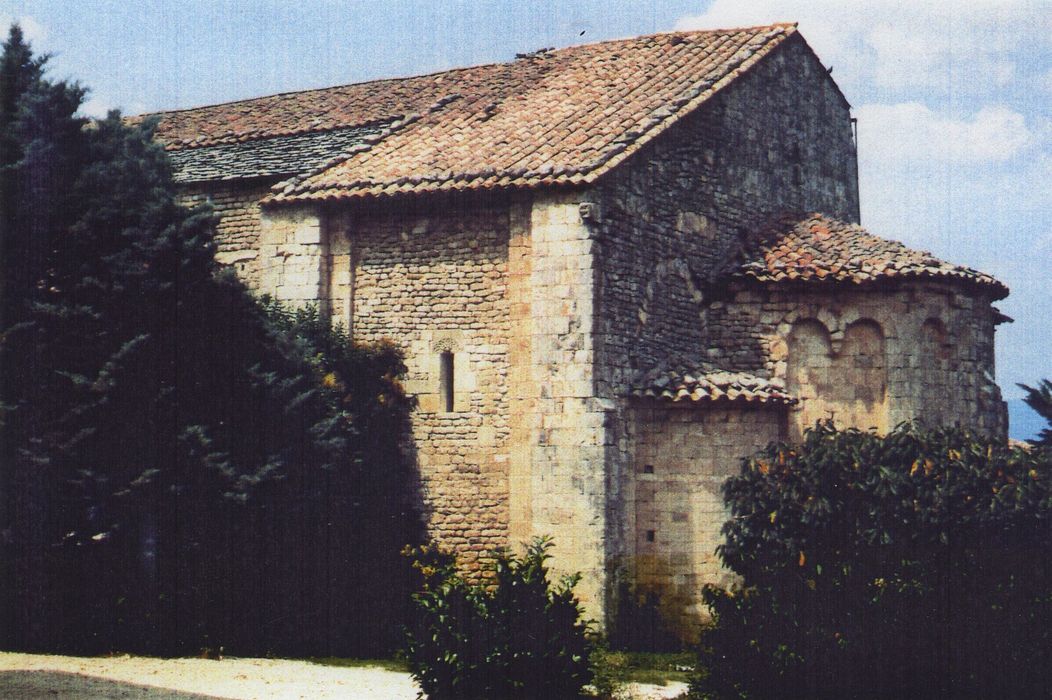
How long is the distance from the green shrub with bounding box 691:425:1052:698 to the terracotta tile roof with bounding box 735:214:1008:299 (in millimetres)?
4808

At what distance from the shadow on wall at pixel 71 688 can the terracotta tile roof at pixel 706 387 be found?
814 cm

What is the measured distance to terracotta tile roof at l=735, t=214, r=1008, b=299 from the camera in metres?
20.8

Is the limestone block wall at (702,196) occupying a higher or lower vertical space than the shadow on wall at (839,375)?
higher

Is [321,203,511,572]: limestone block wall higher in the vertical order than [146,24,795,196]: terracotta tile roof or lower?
lower

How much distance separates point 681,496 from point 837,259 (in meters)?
4.51

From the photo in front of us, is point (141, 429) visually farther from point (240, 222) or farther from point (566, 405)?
point (566, 405)

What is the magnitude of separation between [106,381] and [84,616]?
306cm

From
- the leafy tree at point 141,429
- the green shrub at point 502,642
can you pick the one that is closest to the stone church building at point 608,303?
the leafy tree at point 141,429

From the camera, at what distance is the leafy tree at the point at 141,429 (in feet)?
58.8

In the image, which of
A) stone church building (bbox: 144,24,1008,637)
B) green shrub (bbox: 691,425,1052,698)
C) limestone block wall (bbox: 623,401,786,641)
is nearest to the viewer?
green shrub (bbox: 691,425,1052,698)

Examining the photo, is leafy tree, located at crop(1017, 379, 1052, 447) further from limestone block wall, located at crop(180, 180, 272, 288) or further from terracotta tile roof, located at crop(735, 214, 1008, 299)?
limestone block wall, located at crop(180, 180, 272, 288)

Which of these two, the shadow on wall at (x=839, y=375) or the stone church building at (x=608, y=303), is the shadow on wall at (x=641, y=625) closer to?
the stone church building at (x=608, y=303)

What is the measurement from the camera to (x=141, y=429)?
18.4 m

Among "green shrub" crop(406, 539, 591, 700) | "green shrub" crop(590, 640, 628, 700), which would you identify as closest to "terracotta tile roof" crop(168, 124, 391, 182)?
"green shrub" crop(590, 640, 628, 700)
